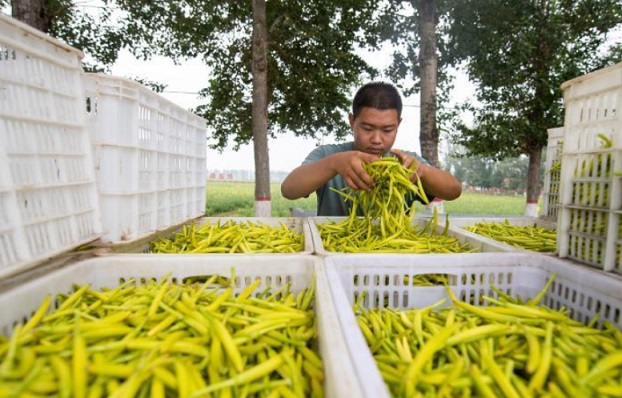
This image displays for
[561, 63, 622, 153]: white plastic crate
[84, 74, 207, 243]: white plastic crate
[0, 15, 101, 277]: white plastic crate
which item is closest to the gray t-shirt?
[84, 74, 207, 243]: white plastic crate

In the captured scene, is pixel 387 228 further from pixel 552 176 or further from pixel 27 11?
pixel 27 11

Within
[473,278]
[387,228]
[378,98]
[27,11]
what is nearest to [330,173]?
[387,228]

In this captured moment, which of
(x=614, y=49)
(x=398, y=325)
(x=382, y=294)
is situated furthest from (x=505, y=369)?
(x=614, y=49)

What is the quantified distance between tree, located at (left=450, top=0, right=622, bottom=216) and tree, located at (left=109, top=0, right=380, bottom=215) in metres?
2.91

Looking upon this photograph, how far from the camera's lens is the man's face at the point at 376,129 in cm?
299

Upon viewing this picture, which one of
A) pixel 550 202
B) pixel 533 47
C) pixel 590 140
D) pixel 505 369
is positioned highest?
pixel 533 47

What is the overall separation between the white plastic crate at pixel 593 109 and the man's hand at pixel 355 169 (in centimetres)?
110

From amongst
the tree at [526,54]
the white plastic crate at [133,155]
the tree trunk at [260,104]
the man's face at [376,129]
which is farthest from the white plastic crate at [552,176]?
the tree at [526,54]

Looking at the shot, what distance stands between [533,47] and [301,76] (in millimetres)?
6033

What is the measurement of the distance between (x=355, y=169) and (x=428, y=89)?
687cm

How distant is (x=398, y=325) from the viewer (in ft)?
4.51

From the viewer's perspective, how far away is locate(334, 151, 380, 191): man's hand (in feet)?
7.87

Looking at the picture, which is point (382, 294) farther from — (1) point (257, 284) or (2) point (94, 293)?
(2) point (94, 293)

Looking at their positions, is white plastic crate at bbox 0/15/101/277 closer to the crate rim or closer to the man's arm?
the crate rim
